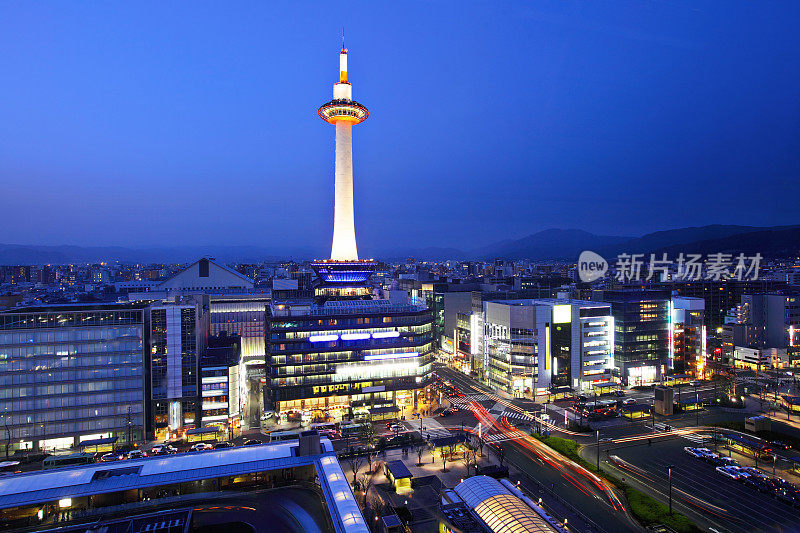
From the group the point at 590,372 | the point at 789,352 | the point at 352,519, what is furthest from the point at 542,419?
the point at 789,352

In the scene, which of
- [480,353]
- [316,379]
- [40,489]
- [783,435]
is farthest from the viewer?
[480,353]

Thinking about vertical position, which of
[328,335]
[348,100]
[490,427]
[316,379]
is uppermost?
[348,100]

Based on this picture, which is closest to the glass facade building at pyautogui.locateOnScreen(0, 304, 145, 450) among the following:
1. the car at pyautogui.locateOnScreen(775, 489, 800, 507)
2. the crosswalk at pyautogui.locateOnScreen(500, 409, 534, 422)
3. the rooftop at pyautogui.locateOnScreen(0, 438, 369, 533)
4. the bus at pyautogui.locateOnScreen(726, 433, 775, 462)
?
the rooftop at pyautogui.locateOnScreen(0, 438, 369, 533)

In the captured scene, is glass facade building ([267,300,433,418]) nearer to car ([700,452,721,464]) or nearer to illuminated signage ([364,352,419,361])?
illuminated signage ([364,352,419,361])

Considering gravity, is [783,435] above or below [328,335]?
below

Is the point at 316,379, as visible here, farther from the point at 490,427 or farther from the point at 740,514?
the point at 740,514

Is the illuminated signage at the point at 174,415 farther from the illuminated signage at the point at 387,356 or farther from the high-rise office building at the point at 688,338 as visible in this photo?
the high-rise office building at the point at 688,338
